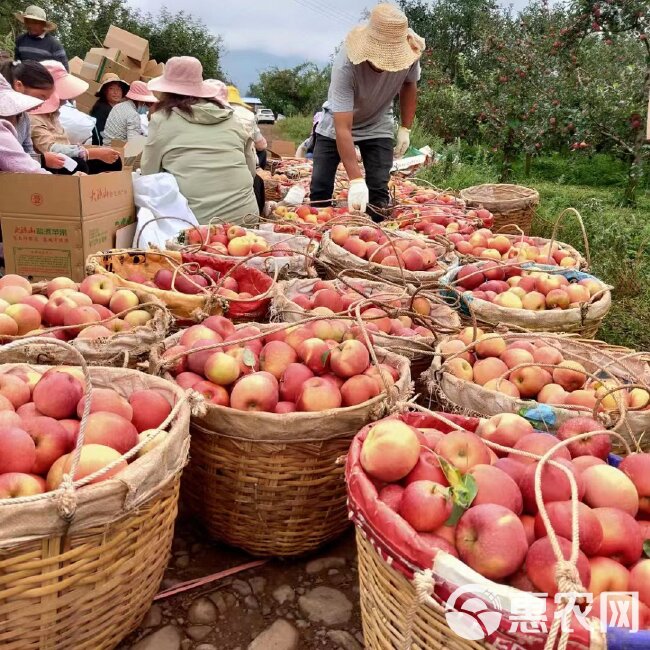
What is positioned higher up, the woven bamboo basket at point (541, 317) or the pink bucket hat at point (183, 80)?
the pink bucket hat at point (183, 80)

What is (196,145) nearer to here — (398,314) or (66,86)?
(66,86)

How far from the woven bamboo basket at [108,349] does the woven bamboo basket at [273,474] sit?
1.56 feet

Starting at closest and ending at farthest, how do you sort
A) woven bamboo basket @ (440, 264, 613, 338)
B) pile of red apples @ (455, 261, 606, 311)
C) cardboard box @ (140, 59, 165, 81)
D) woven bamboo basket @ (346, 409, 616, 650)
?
woven bamboo basket @ (346, 409, 616, 650) < woven bamboo basket @ (440, 264, 613, 338) < pile of red apples @ (455, 261, 606, 311) < cardboard box @ (140, 59, 165, 81)

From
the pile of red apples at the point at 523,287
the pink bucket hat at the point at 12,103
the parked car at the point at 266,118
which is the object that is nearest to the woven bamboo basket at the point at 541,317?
the pile of red apples at the point at 523,287

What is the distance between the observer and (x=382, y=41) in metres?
4.35

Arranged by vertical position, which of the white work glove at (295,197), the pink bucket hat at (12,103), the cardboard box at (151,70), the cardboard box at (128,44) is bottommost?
the white work glove at (295,197)

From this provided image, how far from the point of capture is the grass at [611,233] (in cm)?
395

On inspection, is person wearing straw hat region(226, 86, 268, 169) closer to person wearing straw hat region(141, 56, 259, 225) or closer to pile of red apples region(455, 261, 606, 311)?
person wearing straw hat region(141, 56, 259, 225)

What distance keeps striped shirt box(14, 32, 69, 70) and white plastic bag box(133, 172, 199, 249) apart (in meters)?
4.90

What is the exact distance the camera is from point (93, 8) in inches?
1023

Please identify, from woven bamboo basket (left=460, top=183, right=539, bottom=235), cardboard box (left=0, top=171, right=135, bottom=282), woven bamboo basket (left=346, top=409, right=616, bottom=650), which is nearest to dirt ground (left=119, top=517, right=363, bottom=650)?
woven bamboo basket (left=346, top=409, right=616, bottom=650)

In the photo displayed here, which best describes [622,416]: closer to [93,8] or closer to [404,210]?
[404,210]

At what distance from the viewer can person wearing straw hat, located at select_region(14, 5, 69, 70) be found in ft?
25.6

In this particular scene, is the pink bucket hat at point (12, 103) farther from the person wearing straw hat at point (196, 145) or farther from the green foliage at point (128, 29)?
the green foliage at point (128, 29)
